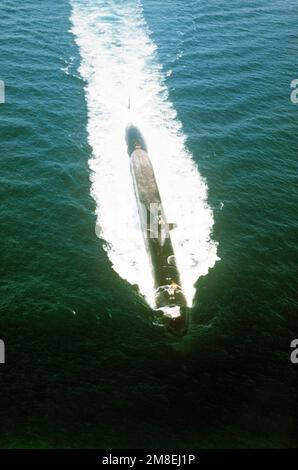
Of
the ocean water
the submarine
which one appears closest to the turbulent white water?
the ocean water

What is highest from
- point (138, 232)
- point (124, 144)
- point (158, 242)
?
point (124, 144)

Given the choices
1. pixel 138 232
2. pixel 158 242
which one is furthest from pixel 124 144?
pixel 158 242

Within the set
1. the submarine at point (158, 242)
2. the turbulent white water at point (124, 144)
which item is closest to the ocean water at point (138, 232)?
the turbulent white water at point (124, 144)

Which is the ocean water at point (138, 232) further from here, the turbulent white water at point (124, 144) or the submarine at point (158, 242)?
the submarine at point (158, 242)

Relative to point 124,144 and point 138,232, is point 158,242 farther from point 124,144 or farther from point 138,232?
point 124,144

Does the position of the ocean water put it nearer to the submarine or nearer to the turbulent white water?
the turbulent white water
